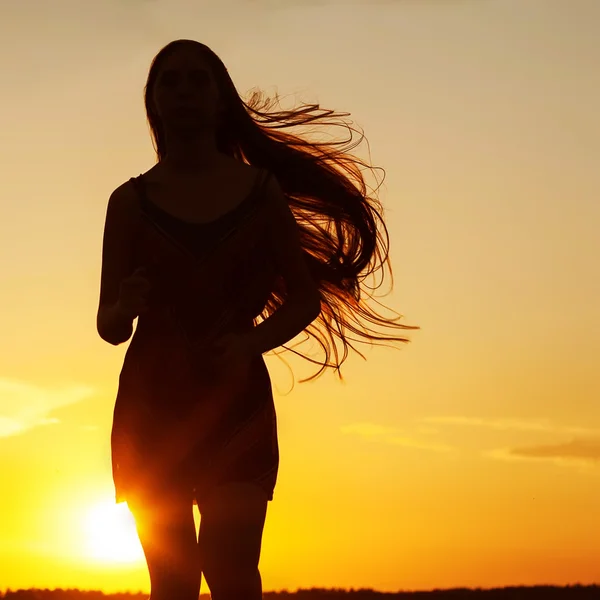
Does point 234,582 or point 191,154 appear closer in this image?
point 234,582

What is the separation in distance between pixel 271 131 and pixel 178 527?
2462 millimetres

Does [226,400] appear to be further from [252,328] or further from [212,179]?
[212,179]

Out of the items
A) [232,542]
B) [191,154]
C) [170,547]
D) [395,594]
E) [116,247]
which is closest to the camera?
[232,542]

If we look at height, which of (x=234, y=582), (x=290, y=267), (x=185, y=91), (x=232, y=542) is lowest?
(x=234, y=582)

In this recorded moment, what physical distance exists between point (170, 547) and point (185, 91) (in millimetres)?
2313

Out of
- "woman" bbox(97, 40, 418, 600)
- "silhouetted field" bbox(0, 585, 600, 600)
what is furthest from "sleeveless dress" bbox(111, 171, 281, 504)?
"silhouetted field" bbox(0, 585, 600, 600)

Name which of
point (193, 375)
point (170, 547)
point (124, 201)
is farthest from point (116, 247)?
point (170, 547)

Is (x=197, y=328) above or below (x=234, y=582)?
above

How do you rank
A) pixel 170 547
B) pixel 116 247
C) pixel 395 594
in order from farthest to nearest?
1. pixel 395 594
2. pixel 116 247
3. pixel 170 547

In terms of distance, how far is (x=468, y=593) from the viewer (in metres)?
11.6

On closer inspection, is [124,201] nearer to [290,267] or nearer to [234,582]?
[290,267]

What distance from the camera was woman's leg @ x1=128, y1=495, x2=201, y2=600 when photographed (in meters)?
6.84

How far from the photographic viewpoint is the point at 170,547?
6867 millimetres

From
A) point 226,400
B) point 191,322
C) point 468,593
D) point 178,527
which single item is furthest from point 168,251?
point 468,593
